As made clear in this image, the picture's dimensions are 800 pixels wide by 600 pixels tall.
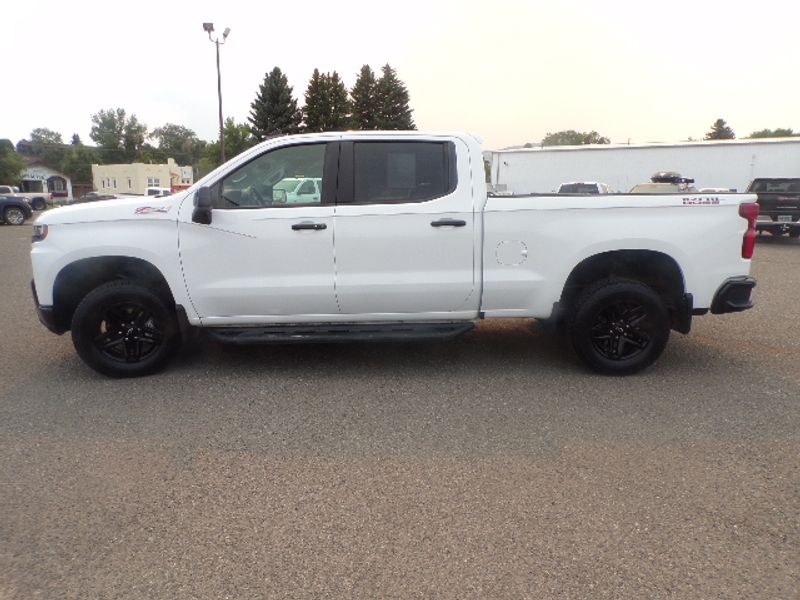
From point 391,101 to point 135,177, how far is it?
3215 centimetres

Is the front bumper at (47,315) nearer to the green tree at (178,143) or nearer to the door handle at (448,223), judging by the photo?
the door handle at (448,223)

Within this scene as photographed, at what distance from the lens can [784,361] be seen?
562cm

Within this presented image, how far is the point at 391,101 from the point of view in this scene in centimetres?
7094

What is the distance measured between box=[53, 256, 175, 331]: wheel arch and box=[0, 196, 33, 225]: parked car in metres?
27.9

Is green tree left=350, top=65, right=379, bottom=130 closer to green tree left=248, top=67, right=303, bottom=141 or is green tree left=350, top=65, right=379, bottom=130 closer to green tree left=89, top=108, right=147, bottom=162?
green tree left=248, top=67, right=303, bottom=141

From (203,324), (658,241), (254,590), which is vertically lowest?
(254,590)

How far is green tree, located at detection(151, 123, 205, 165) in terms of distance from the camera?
147 m

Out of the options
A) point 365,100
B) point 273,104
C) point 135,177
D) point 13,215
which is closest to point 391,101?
point 365,100

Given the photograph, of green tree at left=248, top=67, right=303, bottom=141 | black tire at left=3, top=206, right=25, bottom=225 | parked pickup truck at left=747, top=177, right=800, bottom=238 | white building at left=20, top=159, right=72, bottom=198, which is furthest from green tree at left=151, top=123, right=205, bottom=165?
parked pickup truck at left=747, top=177, right=800, bottom=238

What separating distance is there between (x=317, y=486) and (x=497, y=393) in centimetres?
191

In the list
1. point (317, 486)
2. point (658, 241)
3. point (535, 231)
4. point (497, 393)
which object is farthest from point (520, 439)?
point (658, 241)

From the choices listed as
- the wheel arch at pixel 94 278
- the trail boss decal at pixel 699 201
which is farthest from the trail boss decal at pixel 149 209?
the trail boss decal at pixel 699 201

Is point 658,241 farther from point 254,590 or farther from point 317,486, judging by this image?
point 254,590

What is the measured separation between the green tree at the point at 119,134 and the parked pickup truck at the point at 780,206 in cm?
13443
